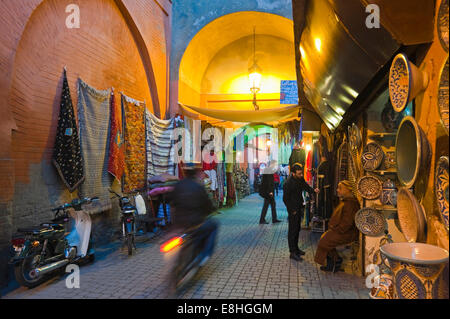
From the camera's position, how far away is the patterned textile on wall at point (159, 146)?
28.3ft

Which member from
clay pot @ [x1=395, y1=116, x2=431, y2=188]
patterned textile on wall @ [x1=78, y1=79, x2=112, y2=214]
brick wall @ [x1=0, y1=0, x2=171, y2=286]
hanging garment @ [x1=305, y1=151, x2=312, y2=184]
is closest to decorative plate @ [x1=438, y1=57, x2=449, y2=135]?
clay pot @ [x1=395, y1=116, x2=431, y2=188]

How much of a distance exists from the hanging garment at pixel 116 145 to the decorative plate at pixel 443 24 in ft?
20.7

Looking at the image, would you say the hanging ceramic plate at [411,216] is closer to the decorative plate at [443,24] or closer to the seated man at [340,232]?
the decorative plate at [443,24]

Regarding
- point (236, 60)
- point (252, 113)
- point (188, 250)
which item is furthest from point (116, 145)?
point (236, 60)

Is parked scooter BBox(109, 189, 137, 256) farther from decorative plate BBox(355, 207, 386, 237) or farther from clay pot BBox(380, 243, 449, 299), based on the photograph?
clay pot BBox(380, 243, 449, 299)

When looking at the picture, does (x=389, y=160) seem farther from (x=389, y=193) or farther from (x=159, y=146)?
(x=159, y=146)

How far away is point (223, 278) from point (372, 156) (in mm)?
2838

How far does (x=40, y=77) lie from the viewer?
5359 mm

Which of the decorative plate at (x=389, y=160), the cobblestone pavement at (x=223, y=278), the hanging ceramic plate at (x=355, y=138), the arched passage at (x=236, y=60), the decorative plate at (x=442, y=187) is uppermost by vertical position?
the arched passage at (x=236, y=60)

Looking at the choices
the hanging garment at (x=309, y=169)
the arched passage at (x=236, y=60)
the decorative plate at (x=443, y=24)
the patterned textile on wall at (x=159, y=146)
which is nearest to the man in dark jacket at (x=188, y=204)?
the decorative plate at (x=443, y=24)

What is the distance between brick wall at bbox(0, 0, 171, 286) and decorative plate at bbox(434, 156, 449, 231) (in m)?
5.09

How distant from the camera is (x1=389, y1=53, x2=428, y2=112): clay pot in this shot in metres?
2.41

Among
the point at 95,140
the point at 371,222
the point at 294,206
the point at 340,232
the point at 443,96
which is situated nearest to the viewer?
the point at 443,96
